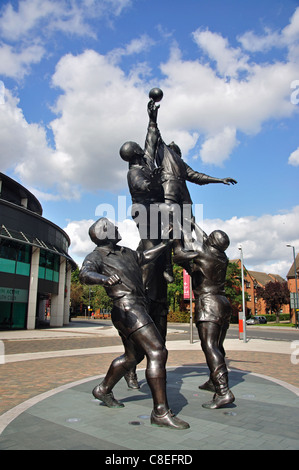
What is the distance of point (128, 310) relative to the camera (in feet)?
13.8

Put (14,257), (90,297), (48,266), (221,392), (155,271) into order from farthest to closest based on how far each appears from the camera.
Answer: (90,297), (48,266), (14,257), (155,271), (221,392)

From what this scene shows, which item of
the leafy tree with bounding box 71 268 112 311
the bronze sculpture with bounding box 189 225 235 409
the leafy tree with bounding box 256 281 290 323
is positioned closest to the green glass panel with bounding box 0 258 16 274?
the bronze sculpture with bounding box 189 225 235 409

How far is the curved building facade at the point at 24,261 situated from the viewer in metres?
26.1

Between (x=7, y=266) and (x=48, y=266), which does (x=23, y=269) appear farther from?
(x=48, y=266)

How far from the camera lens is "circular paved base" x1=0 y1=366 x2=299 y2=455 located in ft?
11.0

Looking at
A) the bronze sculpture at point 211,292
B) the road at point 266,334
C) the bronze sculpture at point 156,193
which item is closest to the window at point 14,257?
the road at point 266,334

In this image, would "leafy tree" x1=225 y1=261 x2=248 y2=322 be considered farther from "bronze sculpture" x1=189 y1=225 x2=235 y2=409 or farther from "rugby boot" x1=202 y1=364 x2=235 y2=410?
"rugby boot" x1=202 y1=364 x2=235 y2=410

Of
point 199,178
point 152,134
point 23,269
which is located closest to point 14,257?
point 23,269

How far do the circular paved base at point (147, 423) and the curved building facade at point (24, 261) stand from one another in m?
20.8

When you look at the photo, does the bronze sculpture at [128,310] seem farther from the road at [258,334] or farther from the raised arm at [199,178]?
the road at [258,334]

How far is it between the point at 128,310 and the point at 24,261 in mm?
25617

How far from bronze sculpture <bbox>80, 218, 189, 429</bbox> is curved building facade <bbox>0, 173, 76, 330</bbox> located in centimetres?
2096
